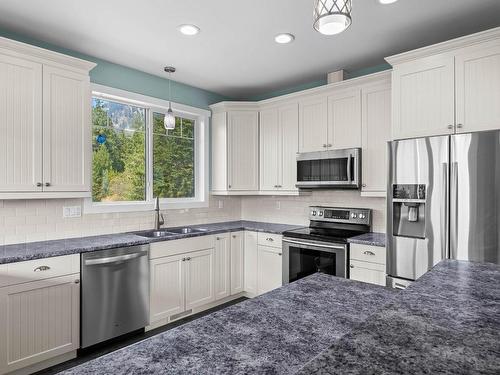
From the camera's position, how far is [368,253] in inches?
116

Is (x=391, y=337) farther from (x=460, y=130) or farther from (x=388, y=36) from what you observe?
(x=388, y=36)

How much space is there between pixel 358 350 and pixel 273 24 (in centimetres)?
258

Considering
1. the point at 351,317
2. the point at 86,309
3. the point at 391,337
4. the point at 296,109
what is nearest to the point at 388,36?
the point at 296,109

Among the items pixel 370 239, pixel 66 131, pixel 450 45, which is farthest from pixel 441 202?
pixel 66 131

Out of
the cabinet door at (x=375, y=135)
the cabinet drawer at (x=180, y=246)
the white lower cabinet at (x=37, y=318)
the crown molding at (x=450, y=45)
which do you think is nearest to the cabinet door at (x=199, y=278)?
the cabinet drawer at (x=180, y=246)

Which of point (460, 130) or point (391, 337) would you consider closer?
point (391, 337)

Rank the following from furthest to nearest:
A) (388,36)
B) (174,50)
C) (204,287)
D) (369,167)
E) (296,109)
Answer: (296,109), (204,287), (369,167), (174,50), (388,36)

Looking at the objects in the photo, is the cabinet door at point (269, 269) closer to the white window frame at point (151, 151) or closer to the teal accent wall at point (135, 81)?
the white window frame at point (151, 151)

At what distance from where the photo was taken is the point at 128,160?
145 inches

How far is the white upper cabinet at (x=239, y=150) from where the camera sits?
425 centimetres

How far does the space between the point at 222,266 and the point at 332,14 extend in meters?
3.10

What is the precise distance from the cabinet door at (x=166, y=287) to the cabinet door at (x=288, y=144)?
1528 mm

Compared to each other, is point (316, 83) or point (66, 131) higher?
point (316, 83)

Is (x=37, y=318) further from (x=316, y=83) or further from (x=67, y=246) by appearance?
(x=316, y=83)
